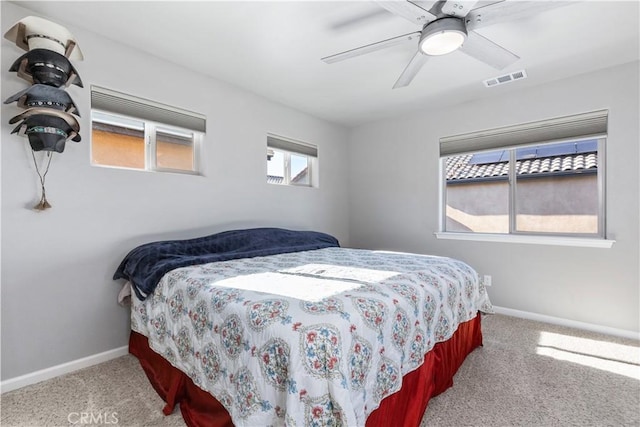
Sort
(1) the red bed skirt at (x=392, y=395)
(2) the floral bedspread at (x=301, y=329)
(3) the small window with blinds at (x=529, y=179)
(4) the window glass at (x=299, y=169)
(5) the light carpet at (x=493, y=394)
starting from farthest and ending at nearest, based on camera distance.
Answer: (4) the window glass at (x=299, y=169) < (3) the small window with blinds at (x=529, y=179) < (5) the light carpet at (x=493, y=394) < (1) the red bed skirt at (x=392, y=395) < (2) the floral bedspread at (x=301, y=329)

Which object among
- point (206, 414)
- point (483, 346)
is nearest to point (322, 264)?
point (206, 414)

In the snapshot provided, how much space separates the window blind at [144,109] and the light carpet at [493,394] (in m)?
1.90

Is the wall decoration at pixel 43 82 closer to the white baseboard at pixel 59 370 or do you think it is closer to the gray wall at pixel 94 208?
the gray wall at pixel 94 208

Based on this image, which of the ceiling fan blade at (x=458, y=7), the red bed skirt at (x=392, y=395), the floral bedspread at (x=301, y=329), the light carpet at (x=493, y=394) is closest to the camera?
the floral bedspread at (x=301, y=329)

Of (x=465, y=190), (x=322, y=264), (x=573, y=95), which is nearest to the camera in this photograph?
(x=322, y=264)

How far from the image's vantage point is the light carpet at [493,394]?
1.57 m

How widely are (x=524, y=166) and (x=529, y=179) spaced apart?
5.9 inches

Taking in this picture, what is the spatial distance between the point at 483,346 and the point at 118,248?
117 inches

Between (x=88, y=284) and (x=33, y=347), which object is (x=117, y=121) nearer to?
(x=88, y=284)

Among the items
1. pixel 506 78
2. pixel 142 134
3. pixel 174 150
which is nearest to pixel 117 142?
pixel 142 134

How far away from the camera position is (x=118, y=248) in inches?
90.0

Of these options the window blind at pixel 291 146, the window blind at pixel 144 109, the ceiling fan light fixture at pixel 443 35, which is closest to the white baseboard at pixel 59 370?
the window blind at pixel 144 109

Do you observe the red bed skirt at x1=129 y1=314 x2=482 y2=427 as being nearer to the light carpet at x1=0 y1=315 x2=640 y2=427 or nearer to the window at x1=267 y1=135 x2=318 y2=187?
the light carpet at x1=0 y1=315 x2=640 y2=427

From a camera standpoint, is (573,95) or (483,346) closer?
(483,346)
